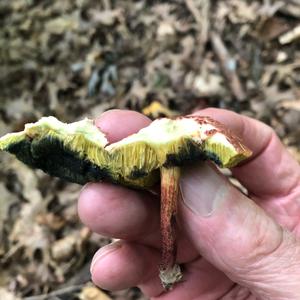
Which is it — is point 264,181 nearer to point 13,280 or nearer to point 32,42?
point 13,280

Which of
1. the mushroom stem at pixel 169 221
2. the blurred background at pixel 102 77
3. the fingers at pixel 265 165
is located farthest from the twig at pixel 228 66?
the mushroom stem at pixel 169 221

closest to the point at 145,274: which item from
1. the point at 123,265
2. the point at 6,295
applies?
the point at 123,265

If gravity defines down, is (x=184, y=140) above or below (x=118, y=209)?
above

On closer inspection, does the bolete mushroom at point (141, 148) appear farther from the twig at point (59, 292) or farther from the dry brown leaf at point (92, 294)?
the twig at point (59, 292)

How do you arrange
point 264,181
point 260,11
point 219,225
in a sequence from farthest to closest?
point 260,11 < point 264,181 < point 219,225

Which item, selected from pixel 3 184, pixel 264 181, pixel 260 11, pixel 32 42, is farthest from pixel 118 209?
pixel 32 42

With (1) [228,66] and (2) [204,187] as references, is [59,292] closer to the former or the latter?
(2) [204,187]

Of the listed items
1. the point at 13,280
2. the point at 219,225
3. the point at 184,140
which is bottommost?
the point at 13,280
